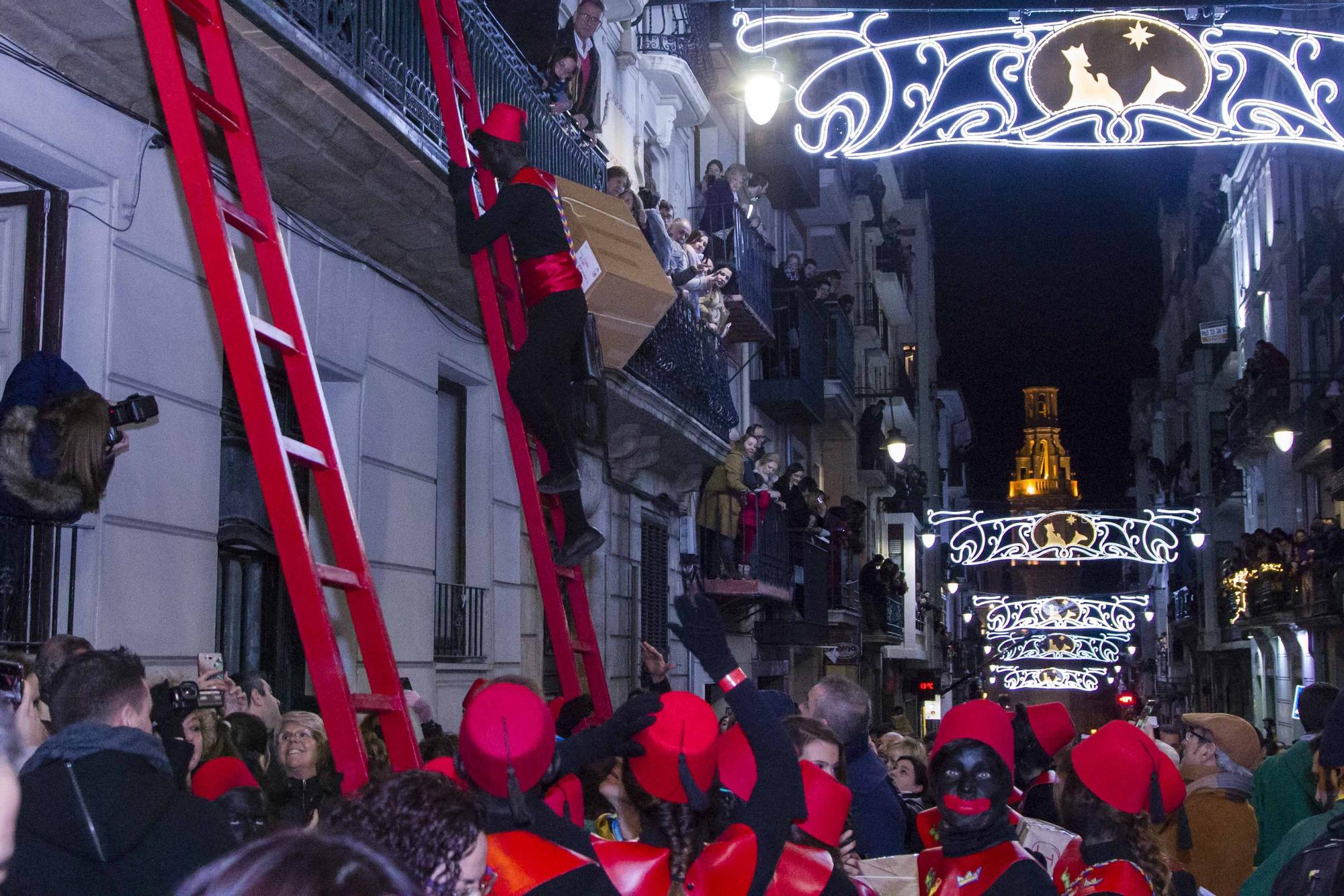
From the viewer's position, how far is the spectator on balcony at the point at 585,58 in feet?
41.9

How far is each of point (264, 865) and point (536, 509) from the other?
18.0 feet

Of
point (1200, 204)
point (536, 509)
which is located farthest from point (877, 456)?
point (536, 509)

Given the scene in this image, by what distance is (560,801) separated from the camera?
4.65 metres

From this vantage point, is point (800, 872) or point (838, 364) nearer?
point (800, 872)

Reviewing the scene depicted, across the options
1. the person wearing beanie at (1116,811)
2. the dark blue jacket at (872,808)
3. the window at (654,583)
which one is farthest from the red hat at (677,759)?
the window at (654,583)

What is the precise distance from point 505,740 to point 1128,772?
2.26 metres

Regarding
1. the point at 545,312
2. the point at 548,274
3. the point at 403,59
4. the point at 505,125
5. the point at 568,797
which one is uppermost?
the point at 403,59

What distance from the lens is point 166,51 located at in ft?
17.8

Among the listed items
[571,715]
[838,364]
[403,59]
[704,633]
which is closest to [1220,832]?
[571,715]

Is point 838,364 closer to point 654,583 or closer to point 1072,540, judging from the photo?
point 1072,540

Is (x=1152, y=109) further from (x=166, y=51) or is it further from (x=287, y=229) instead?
(x=166, y=51)

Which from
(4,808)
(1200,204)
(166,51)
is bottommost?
(4,808)

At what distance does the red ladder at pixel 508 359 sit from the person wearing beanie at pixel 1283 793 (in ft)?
10.2

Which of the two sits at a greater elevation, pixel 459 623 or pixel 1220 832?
pixel 459 623
